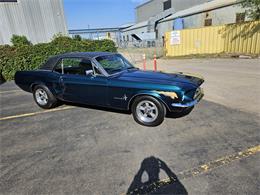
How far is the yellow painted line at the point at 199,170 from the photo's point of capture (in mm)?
2645

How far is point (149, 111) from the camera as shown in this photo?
174 inches

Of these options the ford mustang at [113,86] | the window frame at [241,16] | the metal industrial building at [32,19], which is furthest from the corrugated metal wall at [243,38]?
the metal industrial building at [32,19]

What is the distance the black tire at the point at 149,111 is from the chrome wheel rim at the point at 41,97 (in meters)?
2.76

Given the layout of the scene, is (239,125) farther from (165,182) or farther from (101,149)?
(101,149)

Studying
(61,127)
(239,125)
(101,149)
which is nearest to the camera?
(101,149)

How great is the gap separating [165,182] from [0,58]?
1101cm

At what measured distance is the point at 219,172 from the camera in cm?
288

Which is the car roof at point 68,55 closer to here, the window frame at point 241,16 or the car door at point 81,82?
the car door at point 81,82

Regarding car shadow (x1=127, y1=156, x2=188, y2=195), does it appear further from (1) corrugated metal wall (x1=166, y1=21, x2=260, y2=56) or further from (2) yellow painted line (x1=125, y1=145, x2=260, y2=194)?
(1) corrugated metal wall (x1=166, y1=21, x2=260, y2=56)

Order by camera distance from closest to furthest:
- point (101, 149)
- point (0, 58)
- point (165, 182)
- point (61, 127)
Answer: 1. point (165, 182)
2. point (101, 149)
3. point (61, 127)
4. point (0, 58)

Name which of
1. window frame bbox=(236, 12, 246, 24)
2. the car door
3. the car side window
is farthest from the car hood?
window frame bbox=(236, 12, 246, 24)

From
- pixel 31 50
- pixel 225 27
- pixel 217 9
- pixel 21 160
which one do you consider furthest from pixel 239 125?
pixel 217 9

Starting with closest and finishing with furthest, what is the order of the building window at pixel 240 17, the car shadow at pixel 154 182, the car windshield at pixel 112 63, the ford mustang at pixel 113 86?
1. the car shadow at pixel 154 182
2. the ford mustang at pixel 113 86
3. the car windshield at pixel 112 63
4. the building window at pixel 240 17

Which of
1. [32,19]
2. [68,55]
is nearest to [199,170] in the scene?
[68,55]
